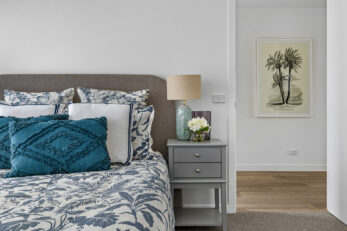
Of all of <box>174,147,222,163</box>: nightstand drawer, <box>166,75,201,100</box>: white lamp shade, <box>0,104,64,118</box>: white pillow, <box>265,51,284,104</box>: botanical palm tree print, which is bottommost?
<box>174,147,222,163</box>: nightstand drawer

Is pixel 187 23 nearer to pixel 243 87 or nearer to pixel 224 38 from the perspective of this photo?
pixel 224 38

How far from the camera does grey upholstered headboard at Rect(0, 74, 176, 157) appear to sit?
2902mm

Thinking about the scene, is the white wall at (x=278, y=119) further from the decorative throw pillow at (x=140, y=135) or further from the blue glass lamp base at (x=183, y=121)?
the decorative throw pillow at (x=140, y=135)

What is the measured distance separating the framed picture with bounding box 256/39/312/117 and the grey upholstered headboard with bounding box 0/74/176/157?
8.28 ft

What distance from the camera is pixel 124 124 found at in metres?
2.26

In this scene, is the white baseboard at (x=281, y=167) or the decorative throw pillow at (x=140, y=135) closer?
the decorative throw pillow at (x=140, y=135)

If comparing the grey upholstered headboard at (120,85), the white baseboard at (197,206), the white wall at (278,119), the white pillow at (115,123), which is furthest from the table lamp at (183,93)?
the white wall at (278,119)

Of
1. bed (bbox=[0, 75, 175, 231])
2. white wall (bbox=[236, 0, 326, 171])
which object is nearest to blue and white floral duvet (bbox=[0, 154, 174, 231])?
bed (bbox=[0, 75, 175, 231])

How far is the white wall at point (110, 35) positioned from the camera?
9.82 ft

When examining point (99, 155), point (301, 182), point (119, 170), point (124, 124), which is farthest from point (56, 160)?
point (301, 182)

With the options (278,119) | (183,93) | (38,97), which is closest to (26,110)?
(38,97)

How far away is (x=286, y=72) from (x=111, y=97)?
10.8ft

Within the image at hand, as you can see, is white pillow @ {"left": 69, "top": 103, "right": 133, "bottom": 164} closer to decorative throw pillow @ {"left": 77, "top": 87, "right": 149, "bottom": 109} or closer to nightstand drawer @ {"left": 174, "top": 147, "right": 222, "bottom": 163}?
decorative throw pillow @ {"left": 77, "top": 87, "right": 149, "bottom": 109}

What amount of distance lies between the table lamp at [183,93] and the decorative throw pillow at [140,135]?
35 cm
